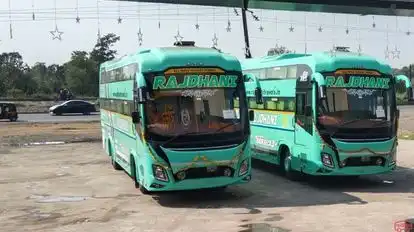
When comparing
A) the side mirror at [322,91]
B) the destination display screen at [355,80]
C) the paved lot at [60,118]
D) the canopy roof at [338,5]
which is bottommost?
the paved lot at [60,118]

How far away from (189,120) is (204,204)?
1.71 metres

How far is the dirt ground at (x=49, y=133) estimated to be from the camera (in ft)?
92.6

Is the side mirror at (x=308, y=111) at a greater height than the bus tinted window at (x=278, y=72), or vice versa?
the bus tinted window at (x=278, y=72)

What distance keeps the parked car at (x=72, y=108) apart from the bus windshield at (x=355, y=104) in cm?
4108

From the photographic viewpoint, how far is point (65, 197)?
42.9ft

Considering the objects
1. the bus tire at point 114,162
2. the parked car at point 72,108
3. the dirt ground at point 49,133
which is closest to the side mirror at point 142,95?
the bus tire at point 114,162

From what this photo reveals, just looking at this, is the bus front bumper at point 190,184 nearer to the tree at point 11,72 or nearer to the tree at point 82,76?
the tree at point 11,72

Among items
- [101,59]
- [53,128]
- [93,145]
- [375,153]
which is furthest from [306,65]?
[101,59]

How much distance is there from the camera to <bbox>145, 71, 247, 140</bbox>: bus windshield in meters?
11.5

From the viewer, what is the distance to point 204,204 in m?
11.8

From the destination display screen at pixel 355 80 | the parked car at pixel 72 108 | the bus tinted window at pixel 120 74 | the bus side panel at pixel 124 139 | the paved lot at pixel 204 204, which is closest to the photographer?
the paved lot at pixel 204 204

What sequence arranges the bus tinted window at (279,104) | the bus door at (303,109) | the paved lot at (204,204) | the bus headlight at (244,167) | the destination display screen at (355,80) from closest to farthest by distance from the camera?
the paved lot at (204,204) < the bus headlight at (244,167) < the destination display screen at (355,80) < the bus door at (303,109) < the bus tinted window at (279,104)

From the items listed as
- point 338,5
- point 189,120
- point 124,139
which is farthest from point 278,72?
point 338,5

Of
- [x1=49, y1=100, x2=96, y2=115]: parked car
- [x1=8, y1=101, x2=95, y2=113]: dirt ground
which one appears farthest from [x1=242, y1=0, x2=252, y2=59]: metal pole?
[x1=8, y1=101, x2=95, y2=113]: dirt ground
